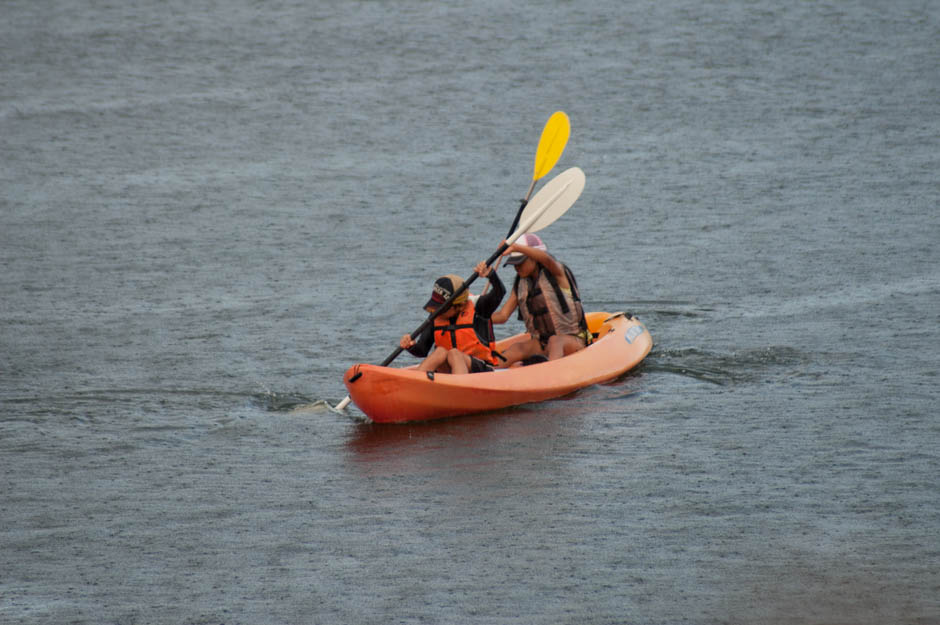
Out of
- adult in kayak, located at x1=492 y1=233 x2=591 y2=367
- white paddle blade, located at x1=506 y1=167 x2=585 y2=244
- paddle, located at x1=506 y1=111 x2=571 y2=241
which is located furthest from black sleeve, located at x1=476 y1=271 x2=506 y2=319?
paddle, located at x1=506 y1=111 x2=571 y2=241

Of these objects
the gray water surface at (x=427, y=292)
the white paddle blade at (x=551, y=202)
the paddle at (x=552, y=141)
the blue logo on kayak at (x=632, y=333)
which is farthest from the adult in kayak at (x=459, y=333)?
the paddle at (x=552, y=141)

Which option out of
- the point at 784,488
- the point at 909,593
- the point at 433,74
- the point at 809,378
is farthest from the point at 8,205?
the point at 909,593

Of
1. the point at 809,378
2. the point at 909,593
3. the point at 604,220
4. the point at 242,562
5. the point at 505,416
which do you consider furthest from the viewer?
the point at 604,220

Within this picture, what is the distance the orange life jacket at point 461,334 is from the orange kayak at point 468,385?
346 mm

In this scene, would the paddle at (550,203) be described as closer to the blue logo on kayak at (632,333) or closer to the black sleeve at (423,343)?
the black sleeve at (423,343)

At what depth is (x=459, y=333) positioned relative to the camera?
1136cm

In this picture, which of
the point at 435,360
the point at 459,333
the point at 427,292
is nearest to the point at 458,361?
the point at 435,360

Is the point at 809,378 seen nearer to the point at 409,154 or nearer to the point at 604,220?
the point at 604,220

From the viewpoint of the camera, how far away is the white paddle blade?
1212cm

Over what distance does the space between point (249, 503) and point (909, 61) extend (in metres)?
19.7

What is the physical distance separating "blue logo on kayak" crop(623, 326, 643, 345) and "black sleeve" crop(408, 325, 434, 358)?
6.31 feet

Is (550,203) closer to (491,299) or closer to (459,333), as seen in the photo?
(491,299)

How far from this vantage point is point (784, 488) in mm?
9539

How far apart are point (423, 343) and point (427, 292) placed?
437 cm
